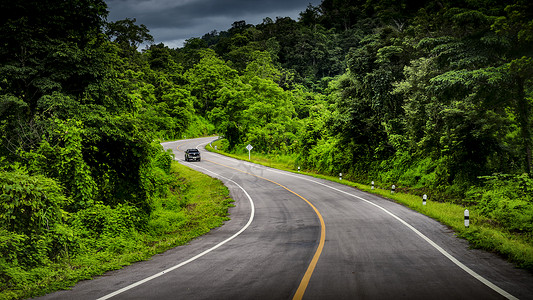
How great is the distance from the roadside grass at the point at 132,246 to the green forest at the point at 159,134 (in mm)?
75

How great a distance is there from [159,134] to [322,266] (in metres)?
14.5

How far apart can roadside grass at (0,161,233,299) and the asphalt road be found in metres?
0.41

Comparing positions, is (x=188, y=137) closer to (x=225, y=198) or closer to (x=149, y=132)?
(x=225, y=198)

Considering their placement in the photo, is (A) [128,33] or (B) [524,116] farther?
(A) [128,33]

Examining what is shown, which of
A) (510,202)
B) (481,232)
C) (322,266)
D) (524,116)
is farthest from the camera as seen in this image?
(524,116)

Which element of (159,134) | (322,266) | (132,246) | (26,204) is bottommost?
(132,246)

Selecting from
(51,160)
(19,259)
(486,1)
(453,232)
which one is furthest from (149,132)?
(486,1)

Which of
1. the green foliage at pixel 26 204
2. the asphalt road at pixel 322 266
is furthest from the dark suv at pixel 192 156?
the green foliage at pixel 26 204

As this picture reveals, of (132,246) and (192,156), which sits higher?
(192,156)

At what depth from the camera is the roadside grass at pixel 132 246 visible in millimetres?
6504

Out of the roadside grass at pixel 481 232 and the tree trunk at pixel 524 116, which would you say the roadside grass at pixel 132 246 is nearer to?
the roadside grass at pixel 481 232

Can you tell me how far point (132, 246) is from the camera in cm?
1023

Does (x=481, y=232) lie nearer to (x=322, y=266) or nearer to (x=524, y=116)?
(x=322, y=266)

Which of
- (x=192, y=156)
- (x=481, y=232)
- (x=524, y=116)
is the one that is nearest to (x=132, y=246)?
(x=481, y=232)
